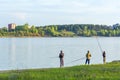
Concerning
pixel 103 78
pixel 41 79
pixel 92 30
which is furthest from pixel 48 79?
pixel 92 30

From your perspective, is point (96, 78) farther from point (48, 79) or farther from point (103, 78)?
point (48, 79)

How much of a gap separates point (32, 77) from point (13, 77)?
102 centimetres

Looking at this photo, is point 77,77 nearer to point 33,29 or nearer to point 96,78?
point 96,78

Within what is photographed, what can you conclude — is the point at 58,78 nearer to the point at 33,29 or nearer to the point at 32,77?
the point at 32,77

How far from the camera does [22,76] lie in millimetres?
19906

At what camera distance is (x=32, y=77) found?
19922 mm

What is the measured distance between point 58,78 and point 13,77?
2.42 metres

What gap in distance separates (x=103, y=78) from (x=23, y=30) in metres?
181

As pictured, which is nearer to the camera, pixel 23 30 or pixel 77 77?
pixel 77 77

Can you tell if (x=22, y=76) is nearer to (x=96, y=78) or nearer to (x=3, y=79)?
(x=3, y=79)

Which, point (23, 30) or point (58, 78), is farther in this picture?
point (23, 30)

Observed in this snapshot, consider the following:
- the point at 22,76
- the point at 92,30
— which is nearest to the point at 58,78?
the point at 22,76

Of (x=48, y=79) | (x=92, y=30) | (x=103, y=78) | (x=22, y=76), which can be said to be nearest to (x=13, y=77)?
(x=22, y=76)

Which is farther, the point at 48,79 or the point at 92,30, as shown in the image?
the point at 92,30
